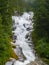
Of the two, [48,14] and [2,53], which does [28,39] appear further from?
[2,53]

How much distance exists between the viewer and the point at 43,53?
118 ft

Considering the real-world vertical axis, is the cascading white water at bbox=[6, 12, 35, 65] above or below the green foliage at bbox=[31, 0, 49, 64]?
below

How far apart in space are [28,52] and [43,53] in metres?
2.95

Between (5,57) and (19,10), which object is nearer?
(5,57)

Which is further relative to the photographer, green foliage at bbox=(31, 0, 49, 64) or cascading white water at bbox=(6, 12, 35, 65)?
green foliage at bbox=(31, 0, 49, 64)

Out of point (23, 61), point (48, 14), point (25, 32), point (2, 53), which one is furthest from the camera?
point (25, 32)

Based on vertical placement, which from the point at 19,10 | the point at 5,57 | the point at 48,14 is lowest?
the point at 19,10

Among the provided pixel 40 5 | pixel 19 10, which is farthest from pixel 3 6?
pixel 19 10

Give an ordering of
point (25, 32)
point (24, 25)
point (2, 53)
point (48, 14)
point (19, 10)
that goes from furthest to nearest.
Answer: point (19, 10)
point (24, 25)
point (25, 32)
point (48, 14)
point (2, 53)

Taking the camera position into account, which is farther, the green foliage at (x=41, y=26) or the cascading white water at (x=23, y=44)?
the green foliage at (x=41, y=26)

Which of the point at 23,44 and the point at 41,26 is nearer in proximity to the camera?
the point at 41,26

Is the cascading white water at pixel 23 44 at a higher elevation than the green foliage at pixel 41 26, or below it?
below

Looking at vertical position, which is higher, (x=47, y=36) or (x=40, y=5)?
(x=40, y=5)

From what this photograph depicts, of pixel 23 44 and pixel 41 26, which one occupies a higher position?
pixel 41 26
